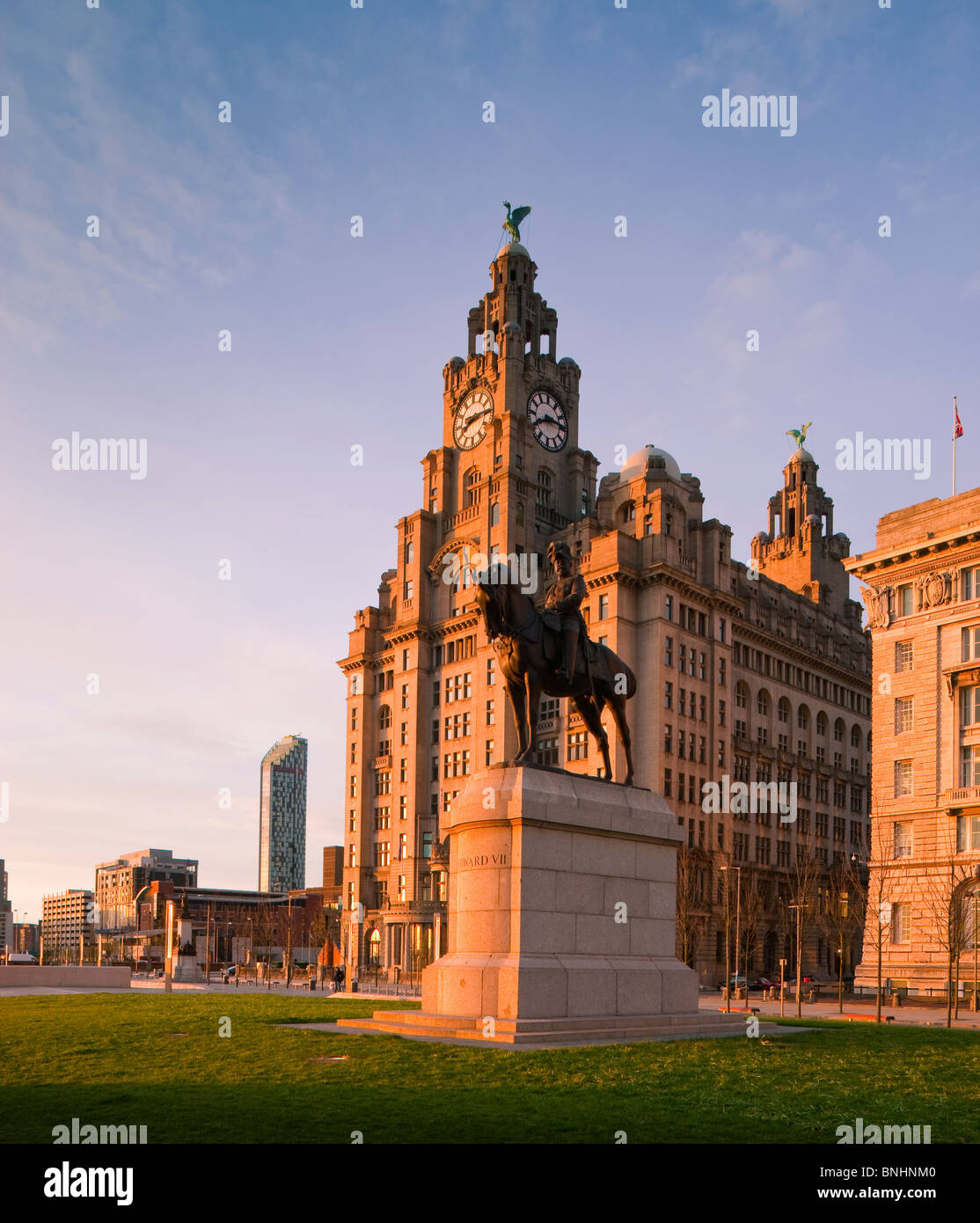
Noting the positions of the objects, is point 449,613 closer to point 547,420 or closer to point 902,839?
point 547,420

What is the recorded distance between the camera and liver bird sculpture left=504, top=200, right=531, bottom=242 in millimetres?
125125

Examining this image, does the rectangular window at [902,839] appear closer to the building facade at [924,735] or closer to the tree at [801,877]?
the building facade at [924,735]

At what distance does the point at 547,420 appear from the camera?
382 ft

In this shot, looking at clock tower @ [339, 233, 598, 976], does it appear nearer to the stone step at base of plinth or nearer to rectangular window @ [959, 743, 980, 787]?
rectangular window @ [959, 743, 980, 787]

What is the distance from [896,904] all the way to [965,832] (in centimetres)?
611

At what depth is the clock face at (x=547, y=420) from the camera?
114919 millimetres

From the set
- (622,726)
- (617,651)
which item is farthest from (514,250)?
(622,726)

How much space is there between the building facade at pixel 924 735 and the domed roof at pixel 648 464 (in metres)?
39.1

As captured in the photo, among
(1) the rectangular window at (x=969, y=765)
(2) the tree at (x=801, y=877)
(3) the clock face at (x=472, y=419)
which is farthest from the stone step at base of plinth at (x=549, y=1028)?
(3) the clock face at (x=472, y=419)

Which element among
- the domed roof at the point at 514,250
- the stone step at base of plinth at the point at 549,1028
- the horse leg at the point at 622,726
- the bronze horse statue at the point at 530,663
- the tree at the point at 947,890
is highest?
the domed roof at the point at 514,250

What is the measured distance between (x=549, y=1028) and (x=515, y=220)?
115m

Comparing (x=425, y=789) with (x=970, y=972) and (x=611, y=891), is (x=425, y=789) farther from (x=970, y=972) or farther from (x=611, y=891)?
(x=611, y=891)

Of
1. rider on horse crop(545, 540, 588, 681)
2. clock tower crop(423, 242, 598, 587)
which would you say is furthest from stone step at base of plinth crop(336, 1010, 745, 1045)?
clock tower crop(423, 242, 598, 587)
